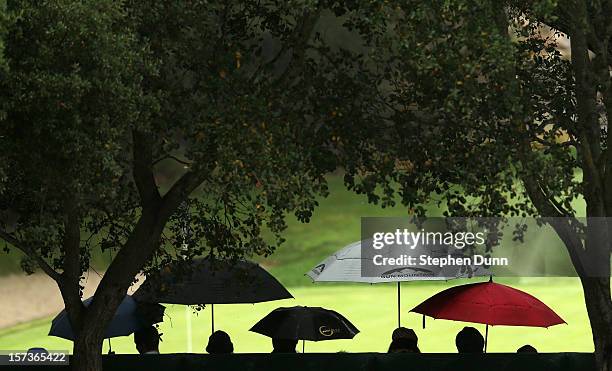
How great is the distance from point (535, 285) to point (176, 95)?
53.3 m

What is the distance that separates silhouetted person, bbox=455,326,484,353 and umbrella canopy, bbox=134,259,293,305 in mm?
2942

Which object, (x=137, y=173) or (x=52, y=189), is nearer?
(x=52, y=189)

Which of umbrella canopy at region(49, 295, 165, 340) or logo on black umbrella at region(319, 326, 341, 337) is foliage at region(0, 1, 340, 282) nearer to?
umbrella canopy at region(49, 295, 165, 340)

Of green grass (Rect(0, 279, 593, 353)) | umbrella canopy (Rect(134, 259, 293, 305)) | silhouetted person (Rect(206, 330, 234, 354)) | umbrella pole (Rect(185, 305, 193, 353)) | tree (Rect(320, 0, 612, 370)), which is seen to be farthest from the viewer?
umbrella pole (Rect(185, 305, 193, 353))

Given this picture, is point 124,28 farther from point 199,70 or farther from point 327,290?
point 327,290

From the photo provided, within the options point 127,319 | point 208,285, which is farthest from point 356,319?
point 127,319

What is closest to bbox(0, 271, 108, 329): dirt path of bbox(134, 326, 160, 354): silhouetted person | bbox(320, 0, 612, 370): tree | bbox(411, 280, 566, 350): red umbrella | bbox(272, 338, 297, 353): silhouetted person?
bbox(134, 326, 160, 354): silhouetted person

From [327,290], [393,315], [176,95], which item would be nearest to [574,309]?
[393,315]

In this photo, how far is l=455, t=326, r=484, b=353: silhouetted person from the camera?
1798 cm

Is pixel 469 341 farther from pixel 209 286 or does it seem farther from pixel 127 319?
pixel 127 319

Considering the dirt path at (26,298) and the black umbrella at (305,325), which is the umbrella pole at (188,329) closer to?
the dirt path at (26,298)

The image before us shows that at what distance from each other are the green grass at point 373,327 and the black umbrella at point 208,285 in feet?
79.8

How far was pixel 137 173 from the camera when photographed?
60.8 ft

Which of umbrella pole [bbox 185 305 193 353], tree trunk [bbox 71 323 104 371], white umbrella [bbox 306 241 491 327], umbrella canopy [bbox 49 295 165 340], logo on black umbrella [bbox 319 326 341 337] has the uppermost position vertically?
umbrella pole [bbox 185 305 193 353]
